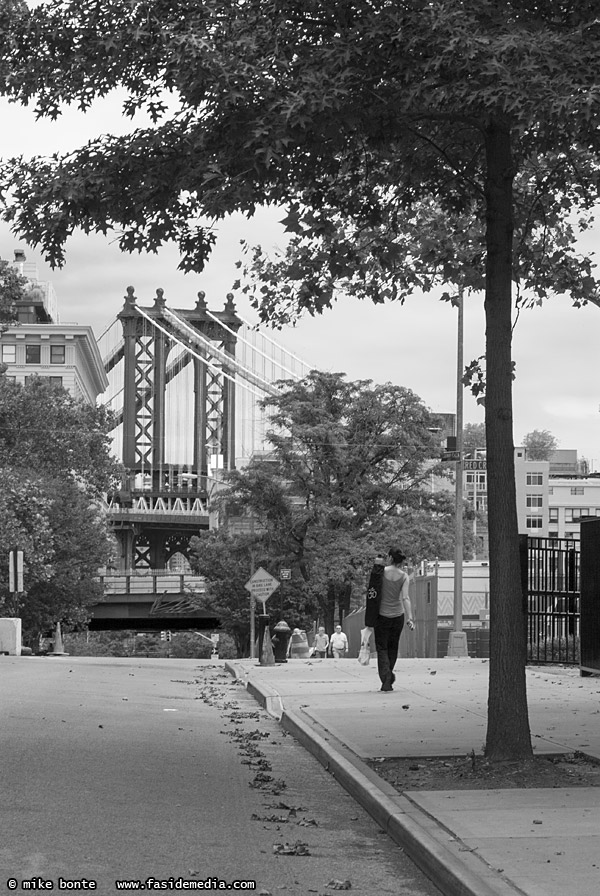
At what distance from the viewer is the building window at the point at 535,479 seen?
163750mm

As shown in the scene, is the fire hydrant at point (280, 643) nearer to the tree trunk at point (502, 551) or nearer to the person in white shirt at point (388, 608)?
the person in white shirt at point (388, 608)

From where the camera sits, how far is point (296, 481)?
5628cm

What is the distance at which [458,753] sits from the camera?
1114cm

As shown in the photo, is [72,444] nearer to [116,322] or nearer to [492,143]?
[492,143]

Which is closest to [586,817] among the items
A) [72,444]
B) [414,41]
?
[414,41]

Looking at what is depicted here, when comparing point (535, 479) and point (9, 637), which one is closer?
point (9, 637)

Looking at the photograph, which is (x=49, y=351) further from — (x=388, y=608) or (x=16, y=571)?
(x=388, y=608)

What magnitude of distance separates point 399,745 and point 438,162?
16.8ft

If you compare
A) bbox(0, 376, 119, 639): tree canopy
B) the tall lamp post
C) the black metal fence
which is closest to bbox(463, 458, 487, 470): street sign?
the tall lamp post

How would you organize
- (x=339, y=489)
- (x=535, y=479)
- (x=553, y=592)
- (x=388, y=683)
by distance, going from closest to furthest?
(x=388, y=683)
(x=553, y=592)
(x=339, y=489)
(x=535, y=479)

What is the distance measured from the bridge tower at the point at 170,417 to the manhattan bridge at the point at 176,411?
0.10 metres

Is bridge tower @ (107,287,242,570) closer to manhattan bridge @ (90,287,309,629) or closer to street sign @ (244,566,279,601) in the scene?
manhattan bridge @ (90,287,309,629)

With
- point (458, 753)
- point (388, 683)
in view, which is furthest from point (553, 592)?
point (458, 753)

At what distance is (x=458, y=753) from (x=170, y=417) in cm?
13743
